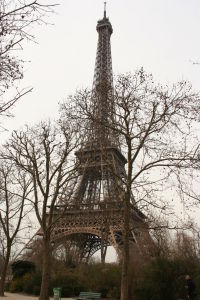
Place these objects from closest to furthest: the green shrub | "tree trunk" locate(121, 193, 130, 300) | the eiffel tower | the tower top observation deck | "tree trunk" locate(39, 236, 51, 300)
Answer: "tree trunk" locate(121, 193, 130, 300)
the eiffel tower
"tree trunk" locate(39, 236, 51, 300)
the green shrub
the tower top observation deck

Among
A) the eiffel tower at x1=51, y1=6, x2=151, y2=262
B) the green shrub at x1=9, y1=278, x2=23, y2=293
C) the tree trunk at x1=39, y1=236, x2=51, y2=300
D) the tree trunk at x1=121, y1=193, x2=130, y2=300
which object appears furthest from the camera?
the green shrub at x1=9, y1=278, x2=23, y2=293

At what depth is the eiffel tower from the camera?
17781 millimetres

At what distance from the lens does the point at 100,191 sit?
5006 cm

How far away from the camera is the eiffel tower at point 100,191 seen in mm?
17781

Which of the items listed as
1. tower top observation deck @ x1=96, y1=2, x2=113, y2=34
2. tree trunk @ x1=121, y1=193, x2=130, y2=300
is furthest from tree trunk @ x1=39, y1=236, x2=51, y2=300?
tower top observation deck @ x1=96, y1=2, x2=113, y2=34

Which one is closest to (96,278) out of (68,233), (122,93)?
(122,93)

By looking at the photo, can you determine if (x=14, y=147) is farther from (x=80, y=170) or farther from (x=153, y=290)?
(x=153, y=290)

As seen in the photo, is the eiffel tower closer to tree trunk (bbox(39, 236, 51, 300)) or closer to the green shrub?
tree trunk (bbox(39, 236, 51, 300))

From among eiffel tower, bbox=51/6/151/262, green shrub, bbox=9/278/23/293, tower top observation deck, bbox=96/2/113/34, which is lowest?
green shrub, bbox=9/278/23/293

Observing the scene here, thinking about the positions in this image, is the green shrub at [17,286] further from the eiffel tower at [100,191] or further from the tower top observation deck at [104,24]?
the tower top observation deck at [104,24]

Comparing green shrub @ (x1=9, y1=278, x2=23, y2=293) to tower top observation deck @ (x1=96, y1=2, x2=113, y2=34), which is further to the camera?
tower top observation deck @ (x1=96, y1=2, x2=113, y2=34)

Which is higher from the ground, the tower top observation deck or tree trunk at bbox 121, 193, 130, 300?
the tower top observation deck

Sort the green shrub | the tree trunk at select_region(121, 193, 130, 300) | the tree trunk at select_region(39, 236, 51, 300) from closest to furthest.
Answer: the tree trunk at select_region(121, 193, 130, 300)
the tree trunk at select_region(39, 236, 51, 300)
the green shrub

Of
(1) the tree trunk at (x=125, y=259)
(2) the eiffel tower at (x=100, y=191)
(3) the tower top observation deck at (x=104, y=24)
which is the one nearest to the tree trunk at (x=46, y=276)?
(2) the eiffel tower at (x=100, y=191)
